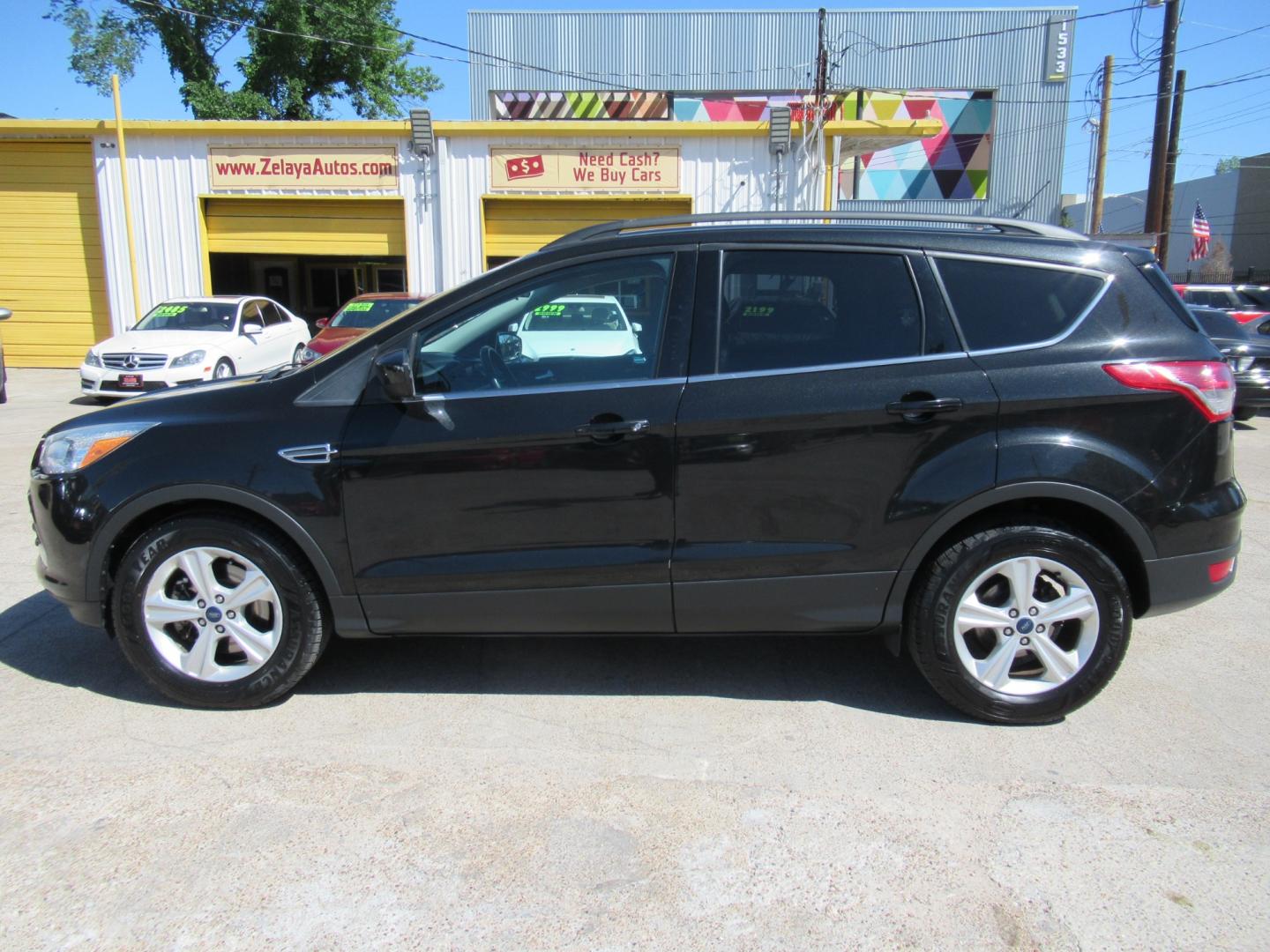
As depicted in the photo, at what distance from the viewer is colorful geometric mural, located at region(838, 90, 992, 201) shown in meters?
30.3

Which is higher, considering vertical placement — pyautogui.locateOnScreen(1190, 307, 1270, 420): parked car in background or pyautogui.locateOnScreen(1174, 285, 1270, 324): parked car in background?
pyautogui.locateOnScreen(1174, 285, 1270, 324): parked car in background

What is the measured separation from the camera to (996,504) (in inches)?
135

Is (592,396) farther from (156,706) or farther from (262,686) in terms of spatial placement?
(156,706)

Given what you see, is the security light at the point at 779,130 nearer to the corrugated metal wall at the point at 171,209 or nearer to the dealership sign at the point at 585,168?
the dealership sign at the point at 585,168

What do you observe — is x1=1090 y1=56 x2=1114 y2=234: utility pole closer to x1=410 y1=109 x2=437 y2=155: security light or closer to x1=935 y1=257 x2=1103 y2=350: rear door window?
x1=410 y1=109 x2=437 y2=155: security light

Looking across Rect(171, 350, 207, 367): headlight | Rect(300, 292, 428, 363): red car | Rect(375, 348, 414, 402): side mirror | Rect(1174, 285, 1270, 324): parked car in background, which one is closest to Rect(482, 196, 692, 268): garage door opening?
Rect(300, 292, 428, 363): red car

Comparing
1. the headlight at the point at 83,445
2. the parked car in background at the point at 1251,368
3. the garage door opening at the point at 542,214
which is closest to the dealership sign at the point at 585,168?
the garage door opening at the point at 542,214

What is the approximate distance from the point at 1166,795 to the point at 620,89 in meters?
31.3

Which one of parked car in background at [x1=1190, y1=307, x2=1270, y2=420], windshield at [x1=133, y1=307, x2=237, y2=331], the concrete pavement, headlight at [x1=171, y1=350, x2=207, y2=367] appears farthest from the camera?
windshield at [x1=133, y1=307, x2=237, y2=331]

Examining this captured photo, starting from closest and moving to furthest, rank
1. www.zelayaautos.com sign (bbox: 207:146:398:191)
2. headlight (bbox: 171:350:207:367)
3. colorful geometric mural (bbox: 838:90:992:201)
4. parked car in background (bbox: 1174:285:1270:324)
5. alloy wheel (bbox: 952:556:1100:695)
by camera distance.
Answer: alloy wheel (bbox: 952:556:1100:695), headlight (bbox: 171:350:207:367), parked car in background (bbox: 1174:285:1270:324), www.zelayaautos.com sign (bbox: 207:146:398:191), colorful geometric mural (bbox: 838:90:992:201)

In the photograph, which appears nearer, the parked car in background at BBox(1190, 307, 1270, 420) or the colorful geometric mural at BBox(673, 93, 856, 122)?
the parked car in background at BBox(1190, 307, 1270, 420)

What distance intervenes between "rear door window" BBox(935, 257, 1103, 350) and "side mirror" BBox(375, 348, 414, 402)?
2.02 metres

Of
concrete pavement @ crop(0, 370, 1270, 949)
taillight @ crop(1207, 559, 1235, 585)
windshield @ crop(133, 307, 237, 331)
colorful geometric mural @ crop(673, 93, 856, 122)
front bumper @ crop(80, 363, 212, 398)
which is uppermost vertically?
colorful geometric mural @ crop(673, 93, 856, 122)

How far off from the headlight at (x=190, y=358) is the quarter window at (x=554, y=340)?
415 inches
